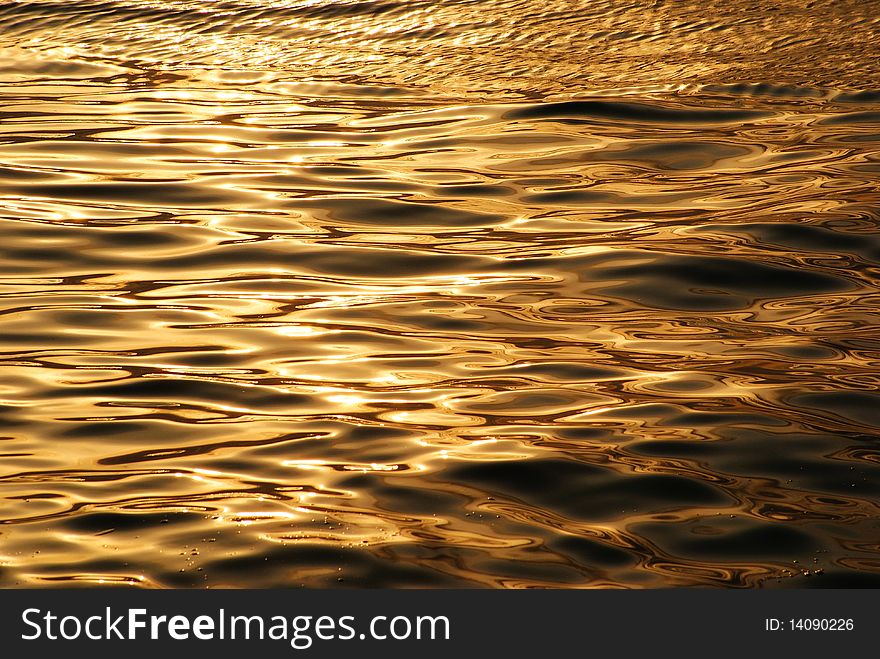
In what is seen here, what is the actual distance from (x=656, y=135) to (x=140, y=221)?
159 cm

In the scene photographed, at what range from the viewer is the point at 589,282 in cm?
321

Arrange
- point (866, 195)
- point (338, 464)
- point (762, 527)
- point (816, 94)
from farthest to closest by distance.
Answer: point (816, 94)
point (866, 195)
point (338, 464)
point (762, 527)

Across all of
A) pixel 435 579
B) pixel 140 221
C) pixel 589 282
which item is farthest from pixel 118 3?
pixel 435 579

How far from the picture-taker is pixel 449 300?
312 cm

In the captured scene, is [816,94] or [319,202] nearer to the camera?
[319,202]

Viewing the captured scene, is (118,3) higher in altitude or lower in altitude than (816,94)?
higher

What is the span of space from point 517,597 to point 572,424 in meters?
0.59

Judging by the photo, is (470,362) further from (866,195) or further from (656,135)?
(656,135)

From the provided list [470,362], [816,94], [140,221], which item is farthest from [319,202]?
[816,94]

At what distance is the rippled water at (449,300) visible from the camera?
216 cm

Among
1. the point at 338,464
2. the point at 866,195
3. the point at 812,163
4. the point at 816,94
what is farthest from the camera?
the point at 816,94

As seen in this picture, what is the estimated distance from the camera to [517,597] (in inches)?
77.2

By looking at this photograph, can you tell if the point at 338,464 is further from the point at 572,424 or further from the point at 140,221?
the point at 140,221

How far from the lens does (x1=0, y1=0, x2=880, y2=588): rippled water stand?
2162 millimetres
